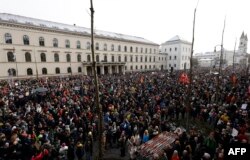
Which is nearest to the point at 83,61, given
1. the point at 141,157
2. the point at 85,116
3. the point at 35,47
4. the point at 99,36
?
the point at 99,36

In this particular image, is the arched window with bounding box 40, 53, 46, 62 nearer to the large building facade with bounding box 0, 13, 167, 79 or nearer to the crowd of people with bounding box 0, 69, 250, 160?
the large building facade with bounding box 0, 13, 167, 79

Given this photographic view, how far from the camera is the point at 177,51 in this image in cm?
7738

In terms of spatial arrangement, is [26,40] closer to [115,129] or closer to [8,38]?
[8,38]

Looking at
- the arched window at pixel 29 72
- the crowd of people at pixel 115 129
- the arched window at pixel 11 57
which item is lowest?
the crowd of people at pixel 115 129

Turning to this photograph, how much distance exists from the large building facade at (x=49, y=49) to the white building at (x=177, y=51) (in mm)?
28480

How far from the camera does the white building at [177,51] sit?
7679 cm

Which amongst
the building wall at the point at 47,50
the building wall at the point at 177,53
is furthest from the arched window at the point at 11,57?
the building wall at the point at 177,53

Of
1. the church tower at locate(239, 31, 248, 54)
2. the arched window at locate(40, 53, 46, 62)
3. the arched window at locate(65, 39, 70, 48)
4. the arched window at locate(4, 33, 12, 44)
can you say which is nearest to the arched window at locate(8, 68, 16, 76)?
the arched window at locate(4, 33, 12, 44)

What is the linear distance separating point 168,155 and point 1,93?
1953cm

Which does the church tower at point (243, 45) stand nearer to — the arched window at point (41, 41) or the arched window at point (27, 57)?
the arched window at point (41, 41)

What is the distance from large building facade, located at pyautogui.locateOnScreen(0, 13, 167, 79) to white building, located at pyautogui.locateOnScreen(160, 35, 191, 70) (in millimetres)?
28480

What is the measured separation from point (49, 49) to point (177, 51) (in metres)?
57.0

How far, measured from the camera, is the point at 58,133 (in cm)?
977

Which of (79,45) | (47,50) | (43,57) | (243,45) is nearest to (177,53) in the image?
(79,45)
